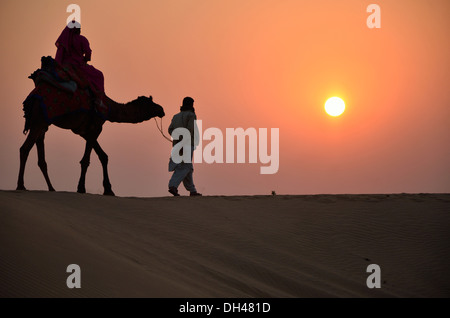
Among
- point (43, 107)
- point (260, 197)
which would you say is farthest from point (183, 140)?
point (43, 107)

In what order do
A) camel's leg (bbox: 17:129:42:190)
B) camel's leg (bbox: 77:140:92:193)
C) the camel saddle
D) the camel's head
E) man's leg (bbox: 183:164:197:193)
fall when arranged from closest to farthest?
camel's leg (bbox: 17:129:42:190)
the camel saddle
camel's leg (bbox: 77:140:92:193)
man's leg (bbox: 183:164:197:193)
the camel's head

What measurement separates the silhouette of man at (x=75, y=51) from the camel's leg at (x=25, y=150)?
1607mm

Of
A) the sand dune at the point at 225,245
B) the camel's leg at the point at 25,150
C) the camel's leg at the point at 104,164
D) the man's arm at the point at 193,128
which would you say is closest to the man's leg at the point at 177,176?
the man's arm at the point at 193,128

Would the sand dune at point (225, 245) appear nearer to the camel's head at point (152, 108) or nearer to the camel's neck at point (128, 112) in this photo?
the camel's neck at point (128, 112)

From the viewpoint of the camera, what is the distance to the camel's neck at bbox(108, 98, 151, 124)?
17.7 meters

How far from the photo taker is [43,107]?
15141 mm

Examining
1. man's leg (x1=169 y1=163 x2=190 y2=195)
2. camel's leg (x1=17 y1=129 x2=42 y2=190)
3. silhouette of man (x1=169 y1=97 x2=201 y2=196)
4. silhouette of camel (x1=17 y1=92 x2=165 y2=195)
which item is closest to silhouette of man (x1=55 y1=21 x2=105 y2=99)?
silhouette of camel (x1=17 y1=92 x2=165 y2=195)

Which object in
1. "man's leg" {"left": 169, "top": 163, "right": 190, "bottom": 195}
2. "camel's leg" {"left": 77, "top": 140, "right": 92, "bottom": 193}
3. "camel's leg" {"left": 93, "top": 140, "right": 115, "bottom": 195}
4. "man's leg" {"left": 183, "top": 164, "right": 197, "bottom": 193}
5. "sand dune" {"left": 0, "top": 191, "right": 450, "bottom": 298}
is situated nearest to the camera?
"sand dune" {"left": 0, "top": 191, "right": 450, "bottom": 298}

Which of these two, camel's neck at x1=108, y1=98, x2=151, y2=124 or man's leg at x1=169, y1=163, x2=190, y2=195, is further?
man's leg at x1=169, y1=163, x2=190, y2=195

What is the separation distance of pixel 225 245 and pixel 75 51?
546cm

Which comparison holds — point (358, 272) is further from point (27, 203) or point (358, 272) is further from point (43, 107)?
point (43, 107)

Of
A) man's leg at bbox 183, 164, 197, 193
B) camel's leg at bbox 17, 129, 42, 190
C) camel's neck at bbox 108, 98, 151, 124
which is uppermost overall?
camel's neck at bbox 108, 98, 151, 124

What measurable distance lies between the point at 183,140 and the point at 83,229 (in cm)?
643

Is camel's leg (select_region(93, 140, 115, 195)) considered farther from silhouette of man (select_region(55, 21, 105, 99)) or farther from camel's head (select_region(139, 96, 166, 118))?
camel's head (select_region(139, 96, 166, 118))
